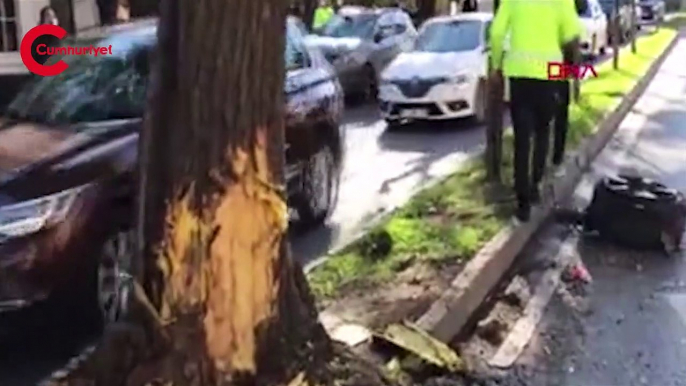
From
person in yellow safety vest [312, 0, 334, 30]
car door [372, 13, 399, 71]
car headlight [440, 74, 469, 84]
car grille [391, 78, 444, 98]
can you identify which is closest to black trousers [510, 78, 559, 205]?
car headlight [440, 74, 469, 84]

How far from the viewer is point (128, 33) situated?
8.15 m

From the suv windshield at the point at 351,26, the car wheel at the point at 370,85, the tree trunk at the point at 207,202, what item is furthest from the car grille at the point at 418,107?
the tree trunk at the point at 207,202

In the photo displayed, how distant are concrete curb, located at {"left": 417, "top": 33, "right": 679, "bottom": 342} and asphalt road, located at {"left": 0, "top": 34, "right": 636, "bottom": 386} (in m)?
1.27

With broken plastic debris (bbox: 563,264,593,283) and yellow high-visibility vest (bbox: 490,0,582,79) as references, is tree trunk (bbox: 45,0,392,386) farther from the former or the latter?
yellow high-visibility vest (bbox: 490,0,582,79)

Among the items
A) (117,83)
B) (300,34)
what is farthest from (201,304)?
(300,34)

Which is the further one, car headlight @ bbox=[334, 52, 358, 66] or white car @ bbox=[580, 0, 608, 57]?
white car @ bbox=[580, 0, 608, 57]

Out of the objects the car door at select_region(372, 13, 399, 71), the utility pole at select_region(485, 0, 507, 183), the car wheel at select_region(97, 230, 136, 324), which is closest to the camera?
the car wheel at select_region(97, 230, 136, 324)

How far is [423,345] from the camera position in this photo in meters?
6.16

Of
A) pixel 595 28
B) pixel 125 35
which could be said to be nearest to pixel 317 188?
pixel 125 35

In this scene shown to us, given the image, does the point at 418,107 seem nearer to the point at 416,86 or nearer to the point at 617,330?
the point at 416,86

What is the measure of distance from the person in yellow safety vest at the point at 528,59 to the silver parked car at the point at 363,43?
10.4 m

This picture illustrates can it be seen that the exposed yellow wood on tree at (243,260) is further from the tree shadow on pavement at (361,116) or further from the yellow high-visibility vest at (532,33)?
the tree shadow on pavement at (361,116)

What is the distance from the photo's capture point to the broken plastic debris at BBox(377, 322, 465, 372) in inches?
238

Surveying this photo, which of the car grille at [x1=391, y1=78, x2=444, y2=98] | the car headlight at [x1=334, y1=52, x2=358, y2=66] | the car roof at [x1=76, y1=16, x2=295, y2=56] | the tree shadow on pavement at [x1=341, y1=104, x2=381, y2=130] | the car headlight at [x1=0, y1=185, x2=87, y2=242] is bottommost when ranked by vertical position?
the tree shadow on pavement at [x1=341, y1=104, x2=381, y2=130]
